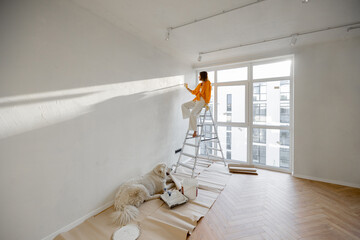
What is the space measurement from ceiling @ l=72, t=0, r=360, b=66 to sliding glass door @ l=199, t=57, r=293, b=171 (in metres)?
0.75

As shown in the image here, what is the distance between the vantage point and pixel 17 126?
135cm

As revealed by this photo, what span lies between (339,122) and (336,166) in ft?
2.75

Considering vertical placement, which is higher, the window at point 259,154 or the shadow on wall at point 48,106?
the shadow on wall at point 48,106

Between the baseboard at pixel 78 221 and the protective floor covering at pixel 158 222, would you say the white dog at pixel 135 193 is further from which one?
the baseboard at pixel 78 221

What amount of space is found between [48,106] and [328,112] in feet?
14.6

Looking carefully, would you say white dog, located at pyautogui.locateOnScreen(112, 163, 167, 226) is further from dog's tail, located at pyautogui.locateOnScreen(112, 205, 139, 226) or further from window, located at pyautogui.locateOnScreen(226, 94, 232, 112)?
window, located at pyautogui.locateOnScreen(226, 94, 232, 112)

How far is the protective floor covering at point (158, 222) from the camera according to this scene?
1614 mm

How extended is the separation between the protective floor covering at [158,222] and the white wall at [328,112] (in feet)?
7.26

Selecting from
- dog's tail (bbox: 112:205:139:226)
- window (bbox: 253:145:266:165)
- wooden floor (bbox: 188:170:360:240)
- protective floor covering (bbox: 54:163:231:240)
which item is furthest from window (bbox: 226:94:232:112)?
dog's tail (bbox: 112:205:139:226)

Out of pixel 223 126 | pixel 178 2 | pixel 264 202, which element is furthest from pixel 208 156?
pixel 178 2

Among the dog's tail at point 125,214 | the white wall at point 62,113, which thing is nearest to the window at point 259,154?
the white wall at point 62,113

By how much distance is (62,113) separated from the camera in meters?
1.64

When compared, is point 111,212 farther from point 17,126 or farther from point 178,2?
point 178,2

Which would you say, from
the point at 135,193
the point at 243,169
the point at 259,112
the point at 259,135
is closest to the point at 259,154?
the point at 259,135
